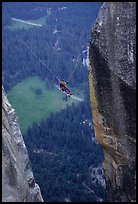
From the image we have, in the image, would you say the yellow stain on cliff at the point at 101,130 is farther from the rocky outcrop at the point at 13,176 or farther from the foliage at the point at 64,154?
the foliage at the point at 64,154

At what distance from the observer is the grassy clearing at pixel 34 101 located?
62.7 m

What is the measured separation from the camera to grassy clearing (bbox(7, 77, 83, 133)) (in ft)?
206

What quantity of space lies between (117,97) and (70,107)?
50911mm

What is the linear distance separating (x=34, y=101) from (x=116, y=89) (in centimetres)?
5496

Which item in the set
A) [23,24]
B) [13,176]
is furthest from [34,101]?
[13,176]

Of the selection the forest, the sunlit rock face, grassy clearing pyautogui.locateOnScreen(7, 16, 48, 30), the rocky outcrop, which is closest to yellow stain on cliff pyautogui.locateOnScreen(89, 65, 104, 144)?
the sunlit rock face

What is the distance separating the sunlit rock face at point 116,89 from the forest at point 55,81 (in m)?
21.8

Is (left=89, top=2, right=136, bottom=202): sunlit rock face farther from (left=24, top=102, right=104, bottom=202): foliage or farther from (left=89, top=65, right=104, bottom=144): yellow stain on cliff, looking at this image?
(left=24, top=102, right=104, bottom=202): foliage

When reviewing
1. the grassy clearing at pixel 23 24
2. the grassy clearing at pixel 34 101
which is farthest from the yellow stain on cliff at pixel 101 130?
the grassy clearing at pixel 23 24

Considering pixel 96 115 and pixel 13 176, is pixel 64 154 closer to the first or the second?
pixel 13 176

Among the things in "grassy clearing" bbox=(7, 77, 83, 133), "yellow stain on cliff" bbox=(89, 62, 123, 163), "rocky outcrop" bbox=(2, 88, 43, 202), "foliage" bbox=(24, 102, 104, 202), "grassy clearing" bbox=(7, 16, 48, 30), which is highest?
"yellow stain on cliff" bbox=(89, 62, 123, 163)

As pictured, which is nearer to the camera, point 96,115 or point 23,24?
point 96,115

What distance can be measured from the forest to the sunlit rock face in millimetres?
21831

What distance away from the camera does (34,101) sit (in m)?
67.1
